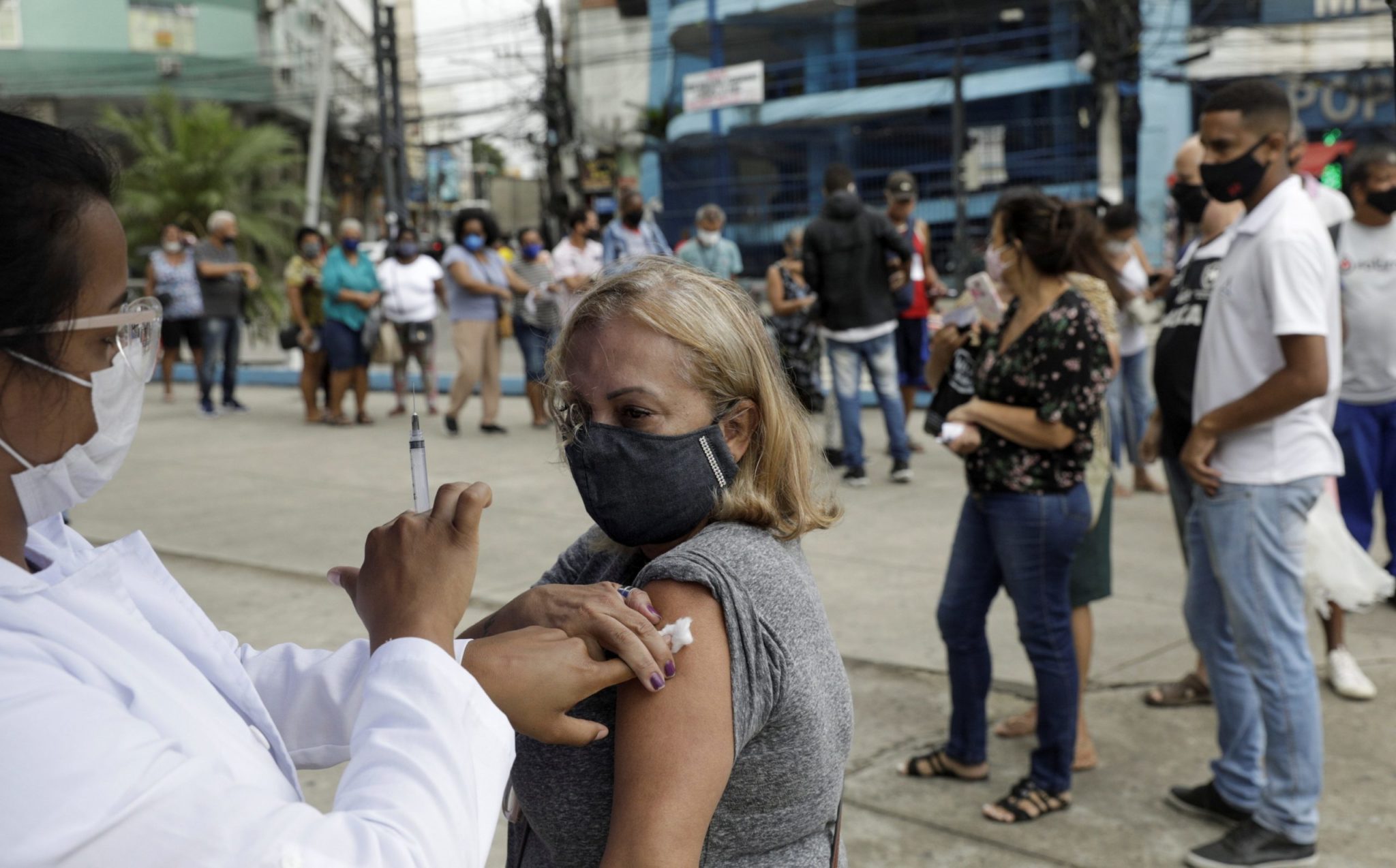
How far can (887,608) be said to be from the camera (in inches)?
210

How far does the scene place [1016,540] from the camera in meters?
3.44

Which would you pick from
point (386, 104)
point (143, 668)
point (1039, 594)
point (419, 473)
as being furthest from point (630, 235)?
point (386, 104)

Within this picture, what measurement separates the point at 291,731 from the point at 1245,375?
262 cm

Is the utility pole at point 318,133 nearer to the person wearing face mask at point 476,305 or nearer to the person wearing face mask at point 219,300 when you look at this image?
the person wearing face mask at point 219,300

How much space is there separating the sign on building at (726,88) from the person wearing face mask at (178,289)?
1484 centimetres

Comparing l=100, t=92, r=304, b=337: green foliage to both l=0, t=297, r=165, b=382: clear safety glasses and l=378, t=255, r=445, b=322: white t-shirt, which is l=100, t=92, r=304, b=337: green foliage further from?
l=0, t=297, r=165, b=382: clear safety glasses

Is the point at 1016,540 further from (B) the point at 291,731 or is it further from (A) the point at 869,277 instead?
(A) the point at 869,277

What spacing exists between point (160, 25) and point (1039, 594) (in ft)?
117

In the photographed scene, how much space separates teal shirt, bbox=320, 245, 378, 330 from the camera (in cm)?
1070

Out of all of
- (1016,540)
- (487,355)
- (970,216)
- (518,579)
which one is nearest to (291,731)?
(1016,540)

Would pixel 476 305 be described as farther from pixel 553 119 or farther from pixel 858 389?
pixel 553 119

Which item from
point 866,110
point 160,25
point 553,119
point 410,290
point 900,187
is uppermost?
point 160,25

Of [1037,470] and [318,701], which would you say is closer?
[318,701]

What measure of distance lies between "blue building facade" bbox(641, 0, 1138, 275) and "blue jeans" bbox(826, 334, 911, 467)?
31.7 ft
